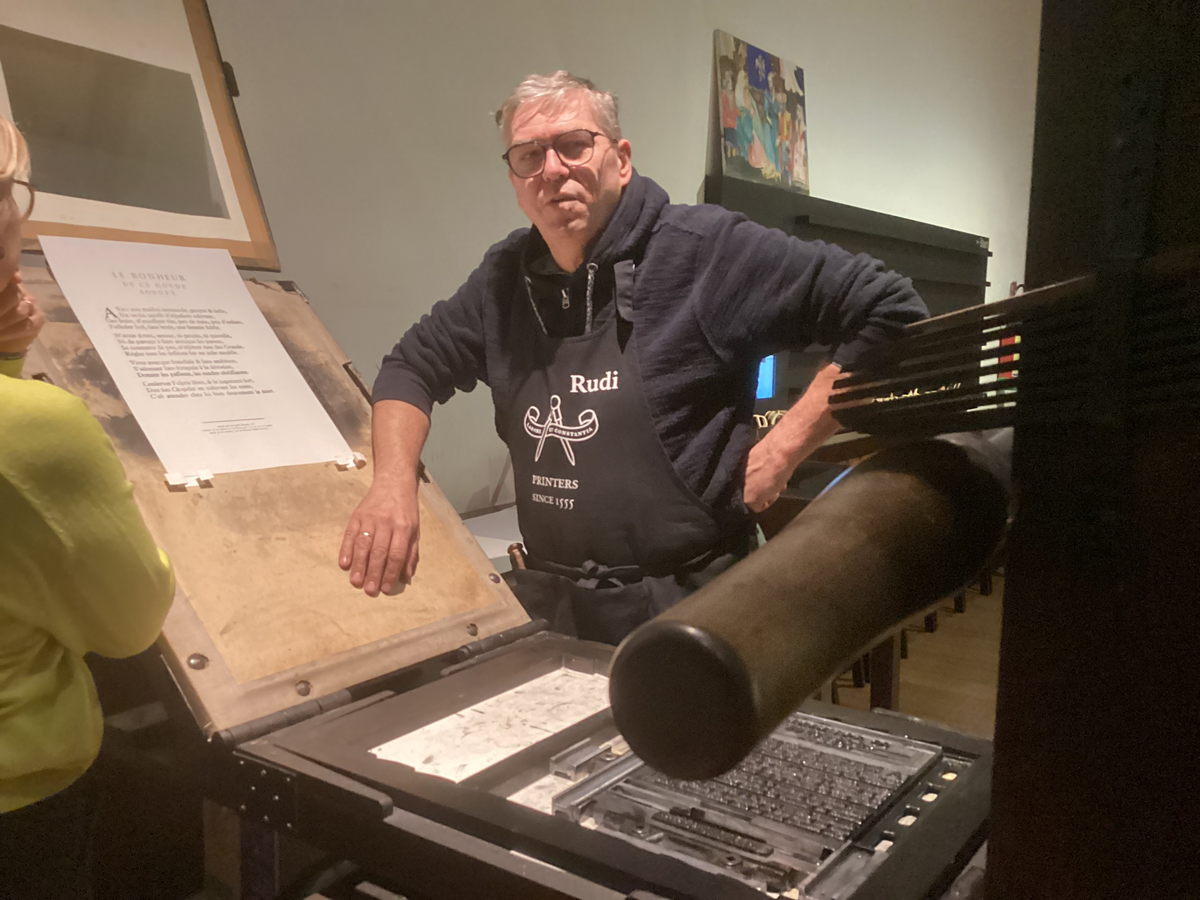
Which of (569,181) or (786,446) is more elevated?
(569,181)

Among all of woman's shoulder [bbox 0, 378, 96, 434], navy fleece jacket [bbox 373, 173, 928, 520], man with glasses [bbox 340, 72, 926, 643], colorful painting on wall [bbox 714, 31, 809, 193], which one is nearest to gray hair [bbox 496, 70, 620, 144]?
man with glasses [bbox 340, 72, 926, 643]

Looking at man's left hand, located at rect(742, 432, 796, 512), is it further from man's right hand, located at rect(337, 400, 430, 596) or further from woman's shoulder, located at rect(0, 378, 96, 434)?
woman's shoulder, located at rect(0, 378, 96, 434)

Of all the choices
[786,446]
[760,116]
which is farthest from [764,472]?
[760,116]

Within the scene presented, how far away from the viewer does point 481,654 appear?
1.18 meters

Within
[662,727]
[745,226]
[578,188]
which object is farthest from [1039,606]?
[578,188]

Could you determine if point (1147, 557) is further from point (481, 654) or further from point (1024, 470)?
point (481, 654)

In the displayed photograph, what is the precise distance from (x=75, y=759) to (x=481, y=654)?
1.61 feet

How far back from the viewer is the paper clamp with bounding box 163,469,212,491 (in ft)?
3.76

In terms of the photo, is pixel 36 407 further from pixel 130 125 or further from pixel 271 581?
pixel 130 125

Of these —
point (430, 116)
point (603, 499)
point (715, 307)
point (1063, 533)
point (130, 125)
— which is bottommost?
point (603, 499)

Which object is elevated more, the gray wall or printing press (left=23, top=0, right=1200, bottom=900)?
the gray wall

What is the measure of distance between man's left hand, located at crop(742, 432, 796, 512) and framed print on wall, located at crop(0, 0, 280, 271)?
1.01m

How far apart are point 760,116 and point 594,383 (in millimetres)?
2234

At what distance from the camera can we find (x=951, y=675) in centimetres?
318
